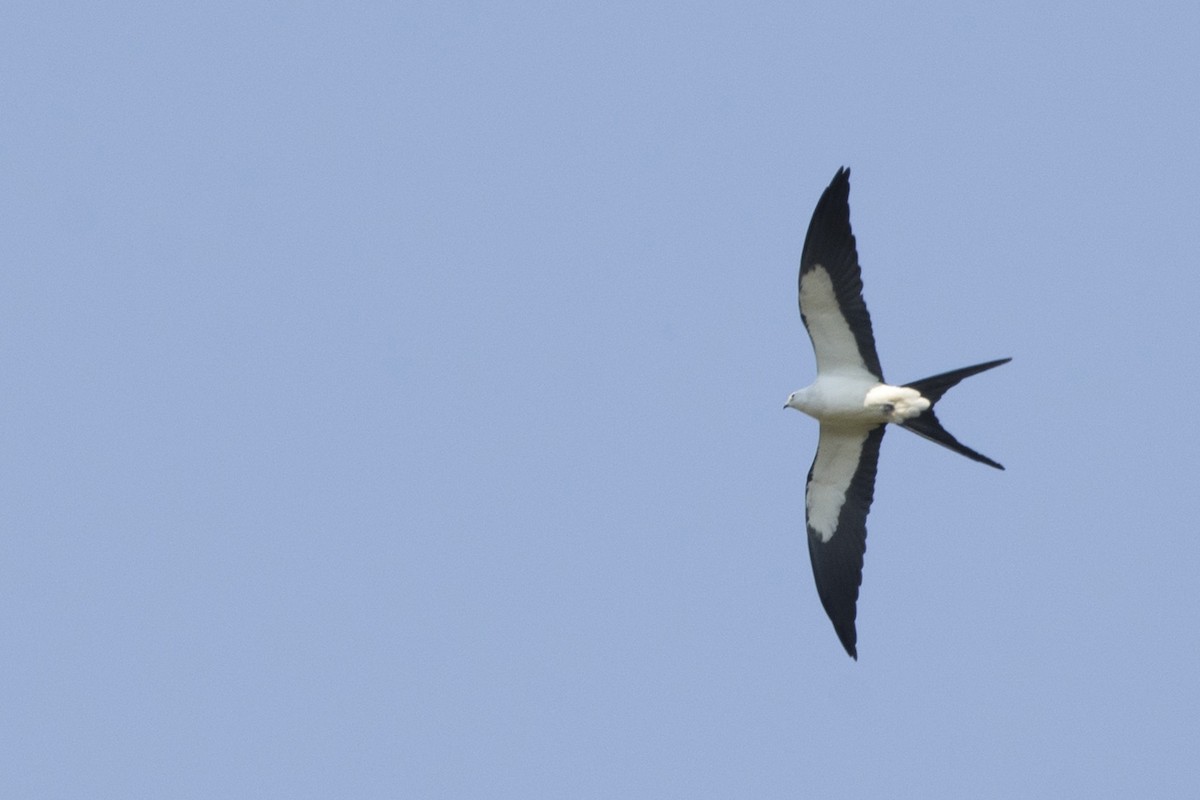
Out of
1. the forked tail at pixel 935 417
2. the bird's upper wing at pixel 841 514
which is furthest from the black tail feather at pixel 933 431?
the bird's upper wing at pixel 841 514

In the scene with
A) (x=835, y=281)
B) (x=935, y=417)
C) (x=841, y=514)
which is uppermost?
(x=835, y=281)

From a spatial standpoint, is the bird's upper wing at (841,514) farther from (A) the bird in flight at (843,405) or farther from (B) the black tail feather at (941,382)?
(B) the black tail feather at (941,382)

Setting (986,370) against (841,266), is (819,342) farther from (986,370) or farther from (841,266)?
(986,370)

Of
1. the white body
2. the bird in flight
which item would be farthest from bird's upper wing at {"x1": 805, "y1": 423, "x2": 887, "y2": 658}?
the white body

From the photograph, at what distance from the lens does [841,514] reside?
49.8 ft

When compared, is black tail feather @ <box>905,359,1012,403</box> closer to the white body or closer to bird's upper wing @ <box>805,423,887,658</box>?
the white body

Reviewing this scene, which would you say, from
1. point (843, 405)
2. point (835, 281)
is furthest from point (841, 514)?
point (835, 281)

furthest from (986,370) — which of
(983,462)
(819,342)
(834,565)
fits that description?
(834,565)

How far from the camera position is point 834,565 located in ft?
49.6

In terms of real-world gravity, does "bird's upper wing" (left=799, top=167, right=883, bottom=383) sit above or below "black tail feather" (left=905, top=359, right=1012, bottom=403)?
above

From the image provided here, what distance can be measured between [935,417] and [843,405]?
0.82 meters

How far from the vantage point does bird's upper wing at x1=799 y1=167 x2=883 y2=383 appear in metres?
14.2

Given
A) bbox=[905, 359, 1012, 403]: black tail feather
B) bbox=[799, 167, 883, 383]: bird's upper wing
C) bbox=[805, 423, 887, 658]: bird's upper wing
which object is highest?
bbox=[799, 167, 883, 383]: bird's upper wing

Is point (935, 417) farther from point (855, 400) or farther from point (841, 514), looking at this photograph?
point (841, 514)
